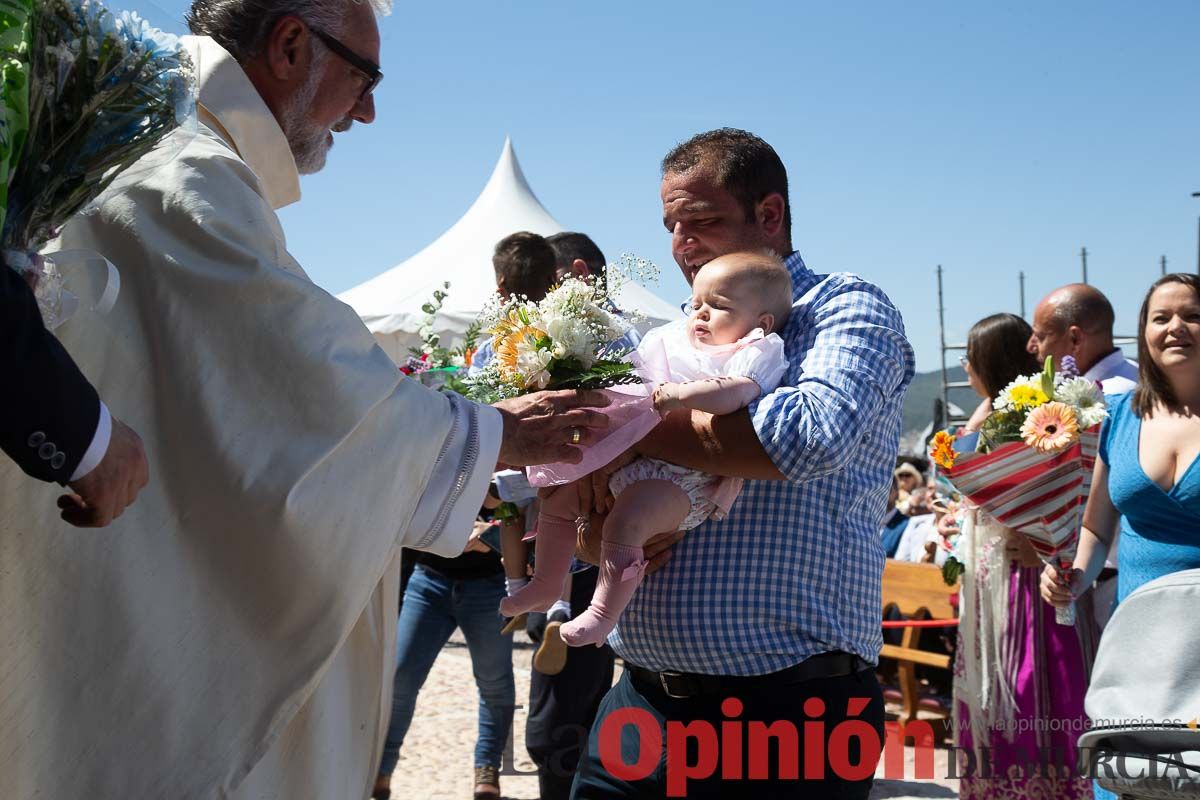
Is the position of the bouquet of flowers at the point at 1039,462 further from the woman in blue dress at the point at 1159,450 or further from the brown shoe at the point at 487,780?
the brown shoe at the point at 487,780

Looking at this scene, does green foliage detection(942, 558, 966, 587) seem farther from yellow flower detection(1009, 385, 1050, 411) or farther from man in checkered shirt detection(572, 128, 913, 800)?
man in checkered shirt detection(572, 128, 913, 800)

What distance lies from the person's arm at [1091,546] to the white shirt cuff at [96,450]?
4.13 m

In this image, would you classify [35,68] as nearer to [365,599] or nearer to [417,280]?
[365,599]

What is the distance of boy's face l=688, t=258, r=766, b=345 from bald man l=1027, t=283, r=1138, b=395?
3.75m

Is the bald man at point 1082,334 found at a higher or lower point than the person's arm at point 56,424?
higher

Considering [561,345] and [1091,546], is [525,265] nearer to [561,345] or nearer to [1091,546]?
[1091,546]

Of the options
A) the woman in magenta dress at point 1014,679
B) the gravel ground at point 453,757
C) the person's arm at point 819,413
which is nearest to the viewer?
the person's arm at point 819,413

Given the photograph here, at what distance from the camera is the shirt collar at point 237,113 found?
2.84 metres

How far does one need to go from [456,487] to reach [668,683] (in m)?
0.71

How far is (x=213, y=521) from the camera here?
2322 mm

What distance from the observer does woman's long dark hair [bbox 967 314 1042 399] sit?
239 inches

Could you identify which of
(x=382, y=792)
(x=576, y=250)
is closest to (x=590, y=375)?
(x=576, y=250)

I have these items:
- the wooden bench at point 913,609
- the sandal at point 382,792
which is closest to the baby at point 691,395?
the sandal at point 382,792

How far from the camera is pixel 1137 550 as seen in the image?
443 cm
